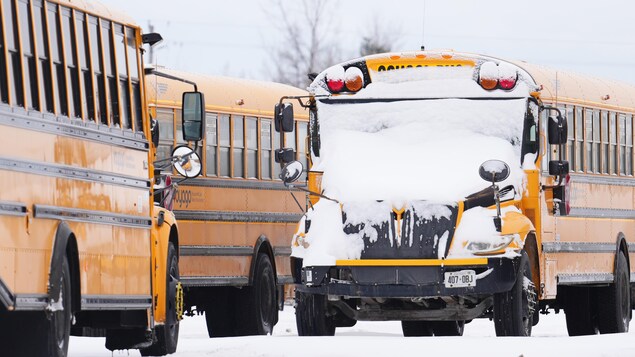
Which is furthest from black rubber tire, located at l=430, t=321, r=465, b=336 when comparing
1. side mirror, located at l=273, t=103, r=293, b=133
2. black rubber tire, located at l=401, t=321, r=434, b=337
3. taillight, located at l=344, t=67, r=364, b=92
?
taillight, located at l=344, t=67, r=364, b=92

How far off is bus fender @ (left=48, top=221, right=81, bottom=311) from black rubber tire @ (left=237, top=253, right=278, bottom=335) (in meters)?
8.27

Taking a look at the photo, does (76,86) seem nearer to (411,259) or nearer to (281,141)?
(411,259)

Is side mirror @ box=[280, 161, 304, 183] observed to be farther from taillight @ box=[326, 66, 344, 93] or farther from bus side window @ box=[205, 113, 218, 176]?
bus side window @ box=[205, 113, 218, 176]

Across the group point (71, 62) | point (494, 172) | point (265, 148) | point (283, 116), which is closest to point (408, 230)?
point (494, 172)

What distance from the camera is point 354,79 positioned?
16453 mm

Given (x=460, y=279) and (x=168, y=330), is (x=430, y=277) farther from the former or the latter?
(x=168, y=330)

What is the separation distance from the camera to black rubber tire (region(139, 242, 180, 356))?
579 inches

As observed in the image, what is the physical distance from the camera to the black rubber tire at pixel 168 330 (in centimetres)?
1470

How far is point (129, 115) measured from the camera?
13844 mm

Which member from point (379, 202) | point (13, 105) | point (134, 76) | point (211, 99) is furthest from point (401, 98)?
point (13, 105)

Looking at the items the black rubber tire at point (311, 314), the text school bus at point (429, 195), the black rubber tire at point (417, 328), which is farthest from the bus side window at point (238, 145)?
the black rubber tire at point (311, 314)

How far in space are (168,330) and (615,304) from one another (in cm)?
675

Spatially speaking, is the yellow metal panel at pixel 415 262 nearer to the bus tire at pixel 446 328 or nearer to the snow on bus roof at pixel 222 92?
the bus tire at pixel 446 328

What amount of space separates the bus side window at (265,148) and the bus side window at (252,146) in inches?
3.4
